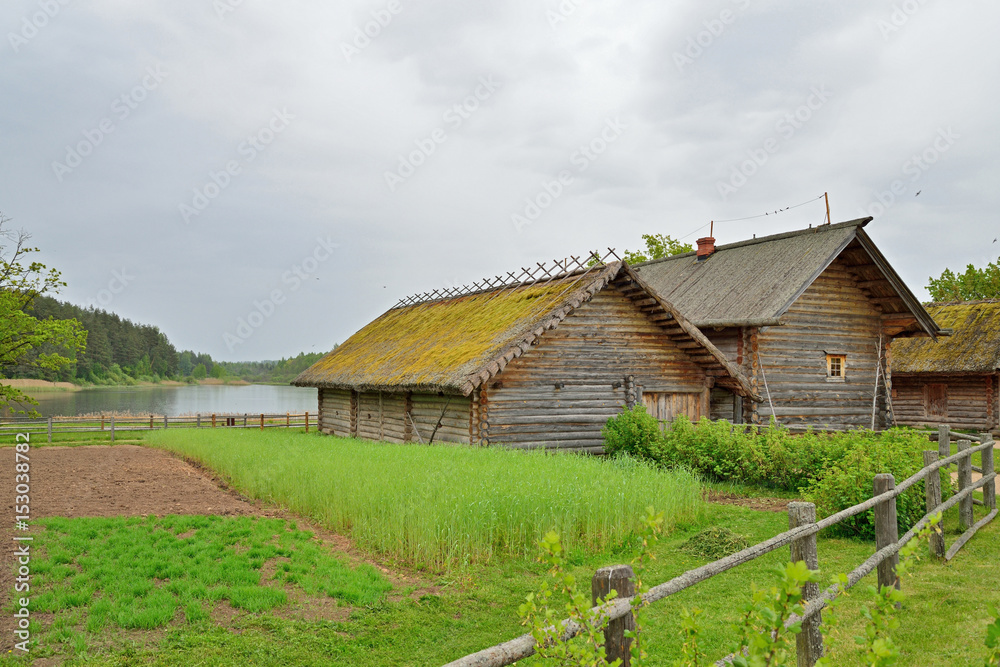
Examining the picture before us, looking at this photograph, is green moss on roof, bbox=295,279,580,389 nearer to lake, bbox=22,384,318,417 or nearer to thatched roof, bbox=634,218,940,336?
thatched roof, bbox=634,218,940,336

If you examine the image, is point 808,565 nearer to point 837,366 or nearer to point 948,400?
point 837,366

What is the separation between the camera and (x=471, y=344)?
18.8 metres

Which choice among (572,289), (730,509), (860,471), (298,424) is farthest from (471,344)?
(298,424)

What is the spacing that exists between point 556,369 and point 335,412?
13.2 meters

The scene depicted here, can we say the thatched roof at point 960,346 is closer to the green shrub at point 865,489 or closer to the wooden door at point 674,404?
the wooden door at point 674,404

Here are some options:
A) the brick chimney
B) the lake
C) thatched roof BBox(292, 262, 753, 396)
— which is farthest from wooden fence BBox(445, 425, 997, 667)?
the lake

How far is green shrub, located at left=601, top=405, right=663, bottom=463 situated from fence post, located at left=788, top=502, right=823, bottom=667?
1059 cm

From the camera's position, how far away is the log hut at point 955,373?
86.1ft

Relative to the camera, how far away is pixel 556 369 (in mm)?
18375

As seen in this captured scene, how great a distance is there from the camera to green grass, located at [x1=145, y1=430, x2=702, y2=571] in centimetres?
888

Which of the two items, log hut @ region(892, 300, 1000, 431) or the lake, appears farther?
the lake

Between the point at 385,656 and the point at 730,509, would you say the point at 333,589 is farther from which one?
the point at 730,509

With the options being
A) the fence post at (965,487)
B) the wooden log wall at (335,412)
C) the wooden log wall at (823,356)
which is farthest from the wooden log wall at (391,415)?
the fence post at (965,487)

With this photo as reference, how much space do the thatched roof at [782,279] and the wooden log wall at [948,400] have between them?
5474mm
